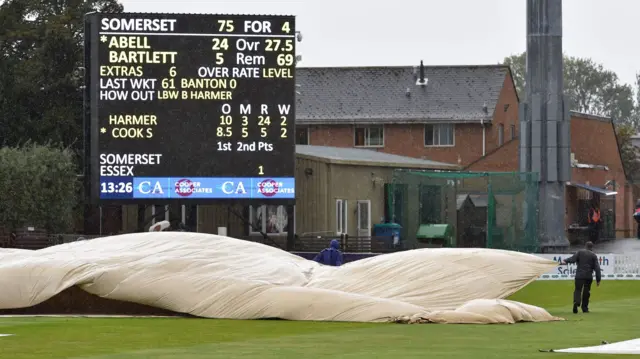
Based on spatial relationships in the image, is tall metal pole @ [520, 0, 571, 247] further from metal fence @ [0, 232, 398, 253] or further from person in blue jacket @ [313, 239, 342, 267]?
person in blue jacket @ [313, 239, 342, 267]

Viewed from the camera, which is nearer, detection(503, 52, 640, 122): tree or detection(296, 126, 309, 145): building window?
detection(296, 126, 309, 145): building window

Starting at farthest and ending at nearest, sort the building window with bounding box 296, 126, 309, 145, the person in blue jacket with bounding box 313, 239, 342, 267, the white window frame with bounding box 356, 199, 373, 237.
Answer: the building window with bounding box 296, 126, 309, 145 → the white window frame with bounding box 356, 199, 373, 237 → the person in blue jacket with bounding box 313, 239, 342, 267

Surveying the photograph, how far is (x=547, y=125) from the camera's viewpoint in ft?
187

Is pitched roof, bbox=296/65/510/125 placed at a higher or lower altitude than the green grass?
higher

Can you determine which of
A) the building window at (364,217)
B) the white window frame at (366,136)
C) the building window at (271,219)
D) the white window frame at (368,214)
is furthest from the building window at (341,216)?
the white window frame at (366,136)

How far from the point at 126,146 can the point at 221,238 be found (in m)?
12.3

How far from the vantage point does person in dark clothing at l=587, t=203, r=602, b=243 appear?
230 feet

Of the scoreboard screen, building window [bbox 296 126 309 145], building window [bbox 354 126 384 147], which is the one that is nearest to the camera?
the scoreboard screen

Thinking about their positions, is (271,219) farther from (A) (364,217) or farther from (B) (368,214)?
(B) (368,214)

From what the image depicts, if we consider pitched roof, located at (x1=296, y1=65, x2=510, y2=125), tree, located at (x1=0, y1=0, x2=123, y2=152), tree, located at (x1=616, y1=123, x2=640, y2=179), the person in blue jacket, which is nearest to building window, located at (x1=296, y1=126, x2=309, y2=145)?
pitched roof, located at (x1=296, y1=65, x2=510, y2=125)

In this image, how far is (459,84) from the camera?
82188mm

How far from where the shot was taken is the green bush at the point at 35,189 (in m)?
55.3

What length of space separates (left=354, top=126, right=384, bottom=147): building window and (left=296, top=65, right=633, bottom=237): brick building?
0.14 feet

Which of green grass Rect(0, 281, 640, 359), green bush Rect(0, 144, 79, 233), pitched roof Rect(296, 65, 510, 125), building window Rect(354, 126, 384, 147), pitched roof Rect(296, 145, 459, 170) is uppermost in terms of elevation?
pitched roof Rect(296, 65, 510, 125)
